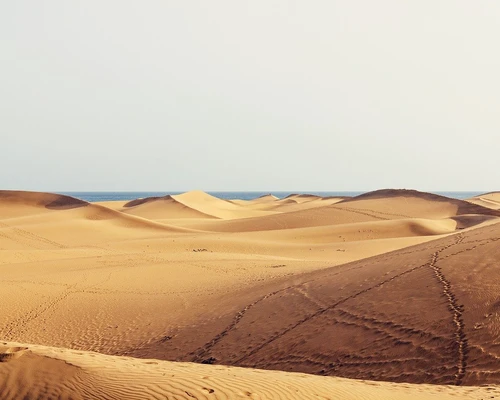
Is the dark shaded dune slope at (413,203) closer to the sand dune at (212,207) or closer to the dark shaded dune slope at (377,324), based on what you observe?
the sand dune at (212,207)

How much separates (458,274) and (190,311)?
5490mm

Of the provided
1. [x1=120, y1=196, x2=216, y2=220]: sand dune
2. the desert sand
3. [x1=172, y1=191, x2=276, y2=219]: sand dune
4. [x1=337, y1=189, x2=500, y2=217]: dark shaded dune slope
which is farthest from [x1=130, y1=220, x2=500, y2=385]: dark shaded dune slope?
[x1=172, y1=191, x2=276, y2=219]: sand dune

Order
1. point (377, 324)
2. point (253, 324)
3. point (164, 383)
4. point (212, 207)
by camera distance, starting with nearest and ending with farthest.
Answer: point (164, 383) → point (377, 324) → point (253, 324) → point (212, 207)

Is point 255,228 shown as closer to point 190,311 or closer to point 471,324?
point 190,311

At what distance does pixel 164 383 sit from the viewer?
5.51m

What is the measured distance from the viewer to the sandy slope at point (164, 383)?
5344 mm

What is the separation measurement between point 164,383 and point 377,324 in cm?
401

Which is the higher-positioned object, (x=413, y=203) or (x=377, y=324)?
(x=413, y=203)

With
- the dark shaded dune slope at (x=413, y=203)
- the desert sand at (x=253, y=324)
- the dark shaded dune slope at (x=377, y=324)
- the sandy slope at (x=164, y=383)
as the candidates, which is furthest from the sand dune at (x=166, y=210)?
the sandy slope at (x=164, y=383)

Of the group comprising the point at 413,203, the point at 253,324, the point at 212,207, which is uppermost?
the point at 413,203

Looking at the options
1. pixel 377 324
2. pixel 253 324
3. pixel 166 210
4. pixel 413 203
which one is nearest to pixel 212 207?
pixel 166 210

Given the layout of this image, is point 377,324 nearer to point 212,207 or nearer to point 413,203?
point 413,203

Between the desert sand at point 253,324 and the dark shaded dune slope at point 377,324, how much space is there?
0.08 ft

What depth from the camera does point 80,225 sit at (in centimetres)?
3142
